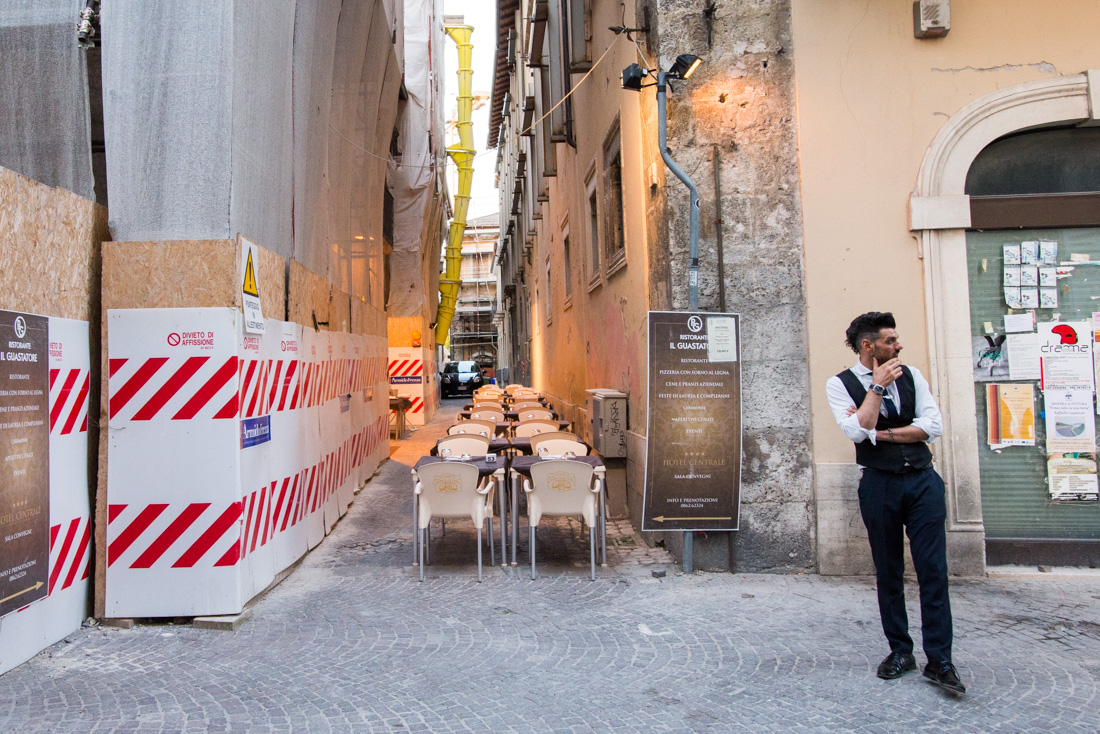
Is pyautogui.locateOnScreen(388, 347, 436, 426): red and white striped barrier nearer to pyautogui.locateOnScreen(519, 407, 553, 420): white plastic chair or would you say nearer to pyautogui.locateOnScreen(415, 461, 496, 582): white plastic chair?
pyautogui.locateOnScreen(519, 407, 553, 420): white plastic chair

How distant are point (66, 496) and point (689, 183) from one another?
4.96m

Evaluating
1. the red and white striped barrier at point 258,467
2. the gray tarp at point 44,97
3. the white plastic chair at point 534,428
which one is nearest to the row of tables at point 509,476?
the red and white striped barrier at point 258,467

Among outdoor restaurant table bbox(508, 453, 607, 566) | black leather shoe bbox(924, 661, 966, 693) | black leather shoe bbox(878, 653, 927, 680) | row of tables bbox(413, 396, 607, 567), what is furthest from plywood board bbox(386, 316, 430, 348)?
black leather shoe bbox(924, 661, 966, 693)

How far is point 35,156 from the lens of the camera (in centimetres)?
592

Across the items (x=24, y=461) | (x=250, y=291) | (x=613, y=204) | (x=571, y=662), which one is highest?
(x=613, y=204)

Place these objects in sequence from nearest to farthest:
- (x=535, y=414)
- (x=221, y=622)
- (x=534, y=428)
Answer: (x=221, y=622) → (x=534, y=428) → (x=535, y=414)

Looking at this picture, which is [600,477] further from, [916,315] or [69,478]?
[69,478]

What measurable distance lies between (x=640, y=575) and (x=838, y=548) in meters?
1.61

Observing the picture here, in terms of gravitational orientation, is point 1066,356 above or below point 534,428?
above

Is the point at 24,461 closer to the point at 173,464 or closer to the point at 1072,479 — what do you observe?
the point at 173,464

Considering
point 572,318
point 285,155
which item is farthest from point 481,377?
point 285,155

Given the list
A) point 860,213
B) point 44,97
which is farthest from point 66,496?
point 860,213

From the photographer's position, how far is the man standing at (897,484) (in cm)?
394

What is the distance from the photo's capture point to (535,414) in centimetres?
1104
